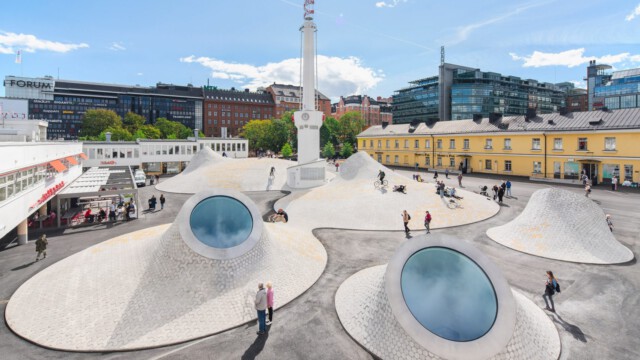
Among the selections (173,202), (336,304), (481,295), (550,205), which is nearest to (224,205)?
(336,304)

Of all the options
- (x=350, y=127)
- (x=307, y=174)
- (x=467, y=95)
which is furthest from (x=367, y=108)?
(x=307, y=174)

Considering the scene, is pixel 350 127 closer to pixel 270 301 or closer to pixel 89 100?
pixel 270 301

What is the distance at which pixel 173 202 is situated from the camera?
36156mm

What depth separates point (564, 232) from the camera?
1931 cm

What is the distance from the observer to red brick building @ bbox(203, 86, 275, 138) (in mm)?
140750

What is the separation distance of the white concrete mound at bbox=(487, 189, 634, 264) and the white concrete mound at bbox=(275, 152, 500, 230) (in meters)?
4.83

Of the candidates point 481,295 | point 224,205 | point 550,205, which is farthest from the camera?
point 550,205

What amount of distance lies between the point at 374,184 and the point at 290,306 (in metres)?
22.2

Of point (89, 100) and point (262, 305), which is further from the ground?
point (89, 100)

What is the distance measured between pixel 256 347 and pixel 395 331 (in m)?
4.50

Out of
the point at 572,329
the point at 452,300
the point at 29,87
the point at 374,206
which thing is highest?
the point at 29,87

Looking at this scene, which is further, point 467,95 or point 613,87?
point 467,95

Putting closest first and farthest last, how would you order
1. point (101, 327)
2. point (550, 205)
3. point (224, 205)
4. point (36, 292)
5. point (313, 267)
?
point (101, 327), point (36, 292), point (224, 205), point (313, 267), point (550, 205)

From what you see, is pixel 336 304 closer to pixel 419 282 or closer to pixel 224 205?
pixel 419 282
